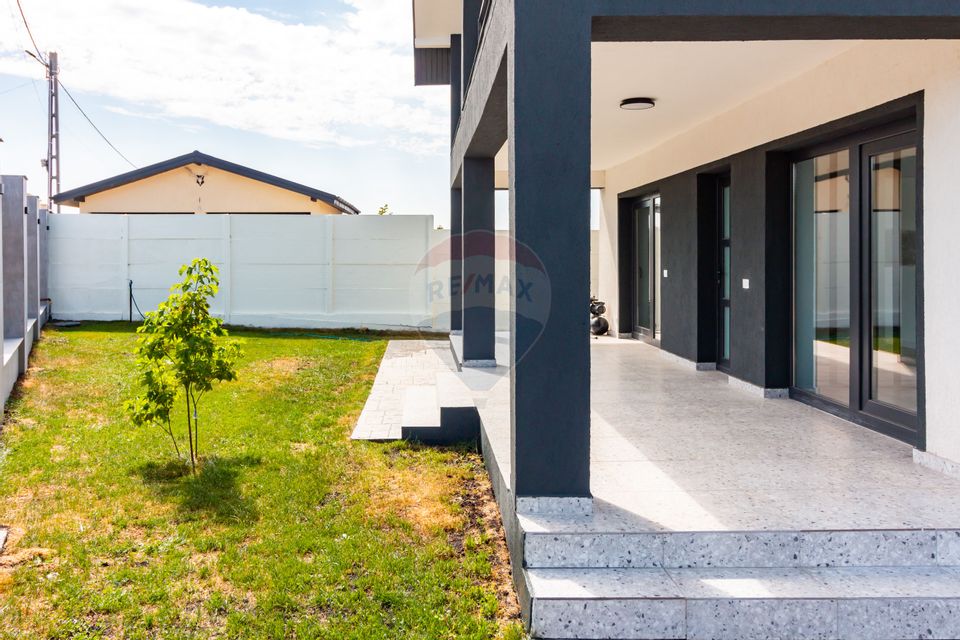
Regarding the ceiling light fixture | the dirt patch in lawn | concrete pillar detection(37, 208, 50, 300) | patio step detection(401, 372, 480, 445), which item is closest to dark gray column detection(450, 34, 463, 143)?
the ceiling light fixture

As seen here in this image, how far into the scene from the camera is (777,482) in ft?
12.5

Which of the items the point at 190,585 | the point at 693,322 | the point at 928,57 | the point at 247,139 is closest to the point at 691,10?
the point at 928,57

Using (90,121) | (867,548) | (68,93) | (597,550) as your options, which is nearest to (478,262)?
(597,550)

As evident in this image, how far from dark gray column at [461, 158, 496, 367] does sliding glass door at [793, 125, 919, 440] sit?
10.2 feet

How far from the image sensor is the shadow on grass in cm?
438

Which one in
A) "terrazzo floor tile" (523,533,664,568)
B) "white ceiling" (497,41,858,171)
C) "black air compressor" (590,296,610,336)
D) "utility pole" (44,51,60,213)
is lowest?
"terrazzo floor tile" (523,533,664,568)

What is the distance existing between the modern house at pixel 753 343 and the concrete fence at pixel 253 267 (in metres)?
6.50

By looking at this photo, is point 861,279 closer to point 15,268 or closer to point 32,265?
point 15,268

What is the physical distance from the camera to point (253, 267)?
14.0 metres

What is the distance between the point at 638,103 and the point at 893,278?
117 inches

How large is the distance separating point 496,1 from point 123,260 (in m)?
12.1

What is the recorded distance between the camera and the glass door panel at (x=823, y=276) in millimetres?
5412

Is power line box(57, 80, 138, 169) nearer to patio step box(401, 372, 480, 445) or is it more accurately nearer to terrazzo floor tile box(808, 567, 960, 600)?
patio step box(401, 372, 480, 445)

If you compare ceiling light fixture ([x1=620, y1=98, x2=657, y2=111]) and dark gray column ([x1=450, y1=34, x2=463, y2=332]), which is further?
dark gray column ([x1=450, y1=34, x2=463, y2=332])
